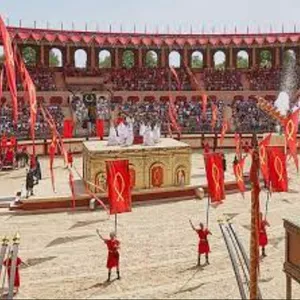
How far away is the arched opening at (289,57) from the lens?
54125mm

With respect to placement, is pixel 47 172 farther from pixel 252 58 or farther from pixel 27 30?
pixel 252 58

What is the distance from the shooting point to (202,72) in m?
53.9

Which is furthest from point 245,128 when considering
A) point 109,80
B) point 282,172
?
point 282,172

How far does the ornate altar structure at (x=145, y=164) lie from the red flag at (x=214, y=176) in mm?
6451

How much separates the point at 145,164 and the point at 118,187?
7.53 meters

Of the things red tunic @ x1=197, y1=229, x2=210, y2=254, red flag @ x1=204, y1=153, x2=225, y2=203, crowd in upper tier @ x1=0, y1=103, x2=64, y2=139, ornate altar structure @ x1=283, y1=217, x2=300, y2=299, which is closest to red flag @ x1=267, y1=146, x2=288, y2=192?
red flag @ x1=204, y1=153, x2=225, y2=203

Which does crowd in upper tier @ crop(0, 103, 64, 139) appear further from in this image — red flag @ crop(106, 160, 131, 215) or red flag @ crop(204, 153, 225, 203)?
red flag @ crop(204, 153, 225, 203)

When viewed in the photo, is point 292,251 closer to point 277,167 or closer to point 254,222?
point 254,222

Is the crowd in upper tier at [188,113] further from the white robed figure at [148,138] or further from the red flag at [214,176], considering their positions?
the red flag at [214,176]

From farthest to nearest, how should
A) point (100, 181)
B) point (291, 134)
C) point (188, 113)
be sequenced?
point (188, 113)
point (100, 181)
point (291, 134)

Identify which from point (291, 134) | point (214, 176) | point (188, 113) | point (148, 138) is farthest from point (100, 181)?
point (188, 113)

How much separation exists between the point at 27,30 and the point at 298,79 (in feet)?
86.7

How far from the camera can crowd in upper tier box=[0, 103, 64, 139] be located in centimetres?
4038

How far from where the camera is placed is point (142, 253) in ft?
55.3
